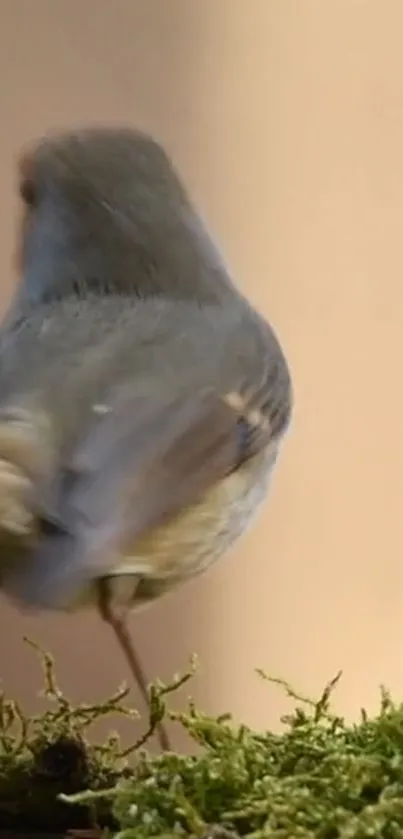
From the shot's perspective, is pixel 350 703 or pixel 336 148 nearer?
pixel 350 703

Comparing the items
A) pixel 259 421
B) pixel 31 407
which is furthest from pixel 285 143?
pixel 31 407

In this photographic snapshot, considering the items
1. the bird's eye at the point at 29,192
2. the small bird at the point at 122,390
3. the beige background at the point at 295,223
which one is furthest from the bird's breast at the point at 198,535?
the beige background at the point at 295,223

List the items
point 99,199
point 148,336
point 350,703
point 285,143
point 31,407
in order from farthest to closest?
point 285,143
point 350,703
point 99,199
point 148,336
point 31,407

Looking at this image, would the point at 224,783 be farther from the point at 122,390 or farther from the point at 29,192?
the point at 29,192

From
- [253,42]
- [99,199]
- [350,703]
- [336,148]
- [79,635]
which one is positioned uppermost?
[253,42]

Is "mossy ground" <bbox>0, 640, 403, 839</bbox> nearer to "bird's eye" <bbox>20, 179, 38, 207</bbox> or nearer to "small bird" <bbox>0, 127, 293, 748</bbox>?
"small bird" <bbox>0, 127, 293, 748</bbox>

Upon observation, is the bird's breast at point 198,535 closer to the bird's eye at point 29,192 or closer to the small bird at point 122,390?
the small bird at point 122,390

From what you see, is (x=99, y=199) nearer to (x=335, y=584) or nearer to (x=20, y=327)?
(x=20, y=327)
